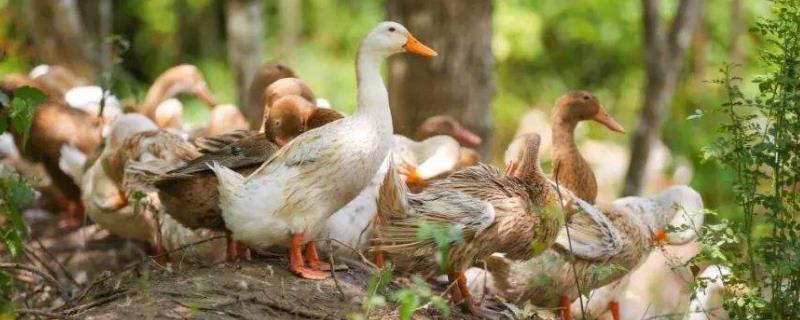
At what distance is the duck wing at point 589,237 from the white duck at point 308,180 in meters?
1.29

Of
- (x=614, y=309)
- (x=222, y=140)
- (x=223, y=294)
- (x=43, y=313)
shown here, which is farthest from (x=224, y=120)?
(x=43, y=313)

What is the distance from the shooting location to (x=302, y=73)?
19906mm

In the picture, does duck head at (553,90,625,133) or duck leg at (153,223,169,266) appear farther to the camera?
duck head at (553,90,625,133)

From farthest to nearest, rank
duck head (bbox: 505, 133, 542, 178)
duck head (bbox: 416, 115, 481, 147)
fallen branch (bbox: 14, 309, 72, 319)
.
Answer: duck head (bbox: 416, 115, 481, 147)
duck head (bbox: 505, 133, 542, 178)
fallen branch (bbox: 14, 309, 72, 319)

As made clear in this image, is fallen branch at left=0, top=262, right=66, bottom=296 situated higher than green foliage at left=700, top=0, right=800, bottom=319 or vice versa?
green foliage at left=700, top=0, right=800, bottom=319

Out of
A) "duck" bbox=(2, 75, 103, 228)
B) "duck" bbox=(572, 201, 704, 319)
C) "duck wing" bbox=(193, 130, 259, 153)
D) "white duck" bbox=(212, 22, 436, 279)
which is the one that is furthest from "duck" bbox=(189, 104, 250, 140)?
"white duck" bbox=(212, 22, 436, 279)

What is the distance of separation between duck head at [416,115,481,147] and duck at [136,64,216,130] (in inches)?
85.8

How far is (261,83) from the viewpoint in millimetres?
9492

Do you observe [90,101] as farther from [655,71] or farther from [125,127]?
[655,71]

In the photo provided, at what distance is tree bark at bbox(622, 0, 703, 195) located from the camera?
37.6ft

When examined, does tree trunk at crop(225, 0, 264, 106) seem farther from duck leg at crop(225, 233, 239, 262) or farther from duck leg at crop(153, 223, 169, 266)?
duck leg at crop(225, 233, 239, 262)

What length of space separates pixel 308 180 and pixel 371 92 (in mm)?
529

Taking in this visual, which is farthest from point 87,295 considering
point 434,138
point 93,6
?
point 93,6

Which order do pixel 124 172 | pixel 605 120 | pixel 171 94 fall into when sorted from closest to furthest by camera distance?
pixel 124 172 → pixel 605 120 → pixel 171 94
